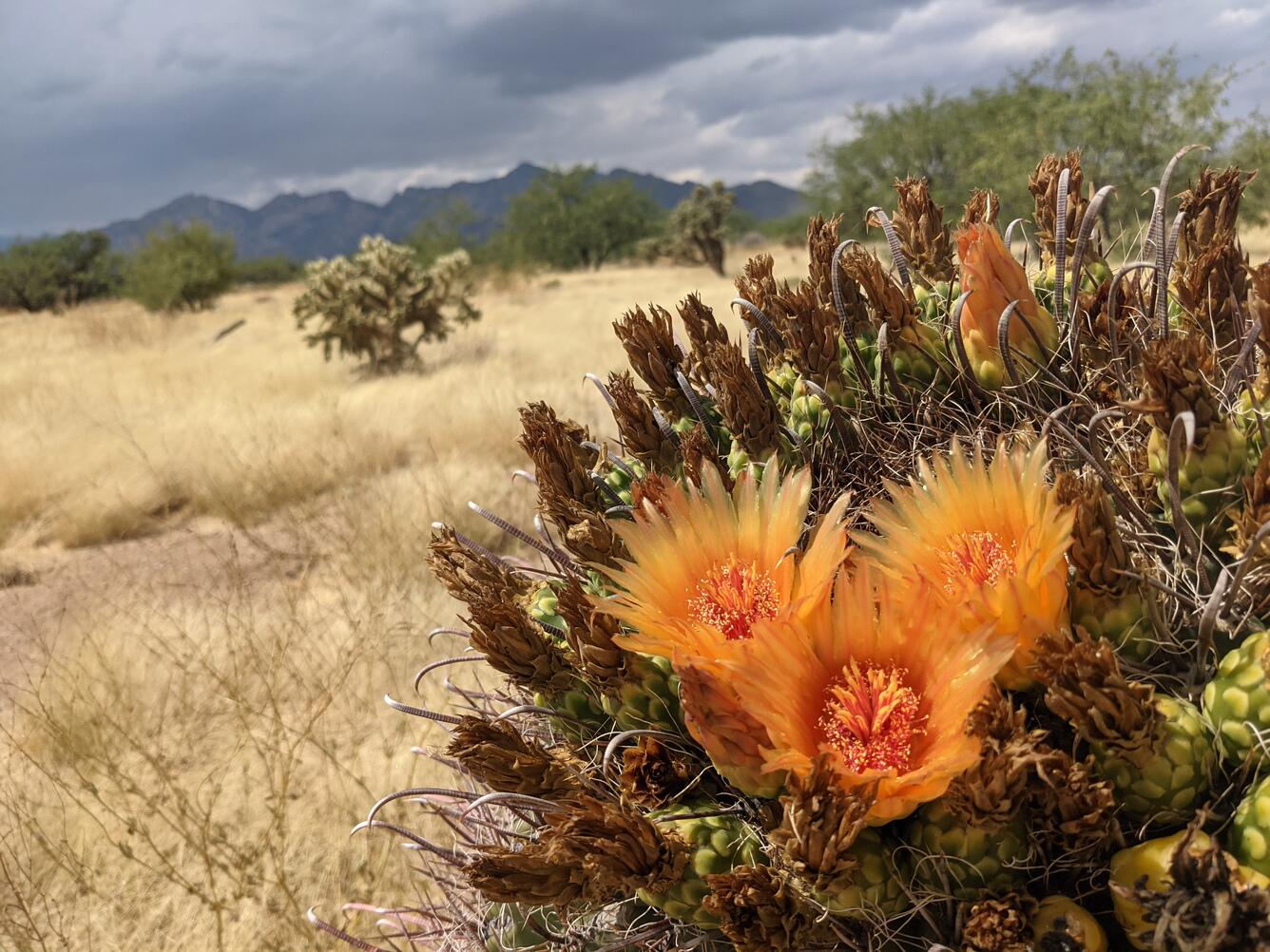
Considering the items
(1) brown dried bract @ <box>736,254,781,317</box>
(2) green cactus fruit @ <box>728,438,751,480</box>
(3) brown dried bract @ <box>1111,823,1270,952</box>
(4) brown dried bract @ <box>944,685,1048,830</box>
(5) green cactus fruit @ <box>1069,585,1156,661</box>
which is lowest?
(3) brown dried bract @ <box>1111,823,1270,952</box>

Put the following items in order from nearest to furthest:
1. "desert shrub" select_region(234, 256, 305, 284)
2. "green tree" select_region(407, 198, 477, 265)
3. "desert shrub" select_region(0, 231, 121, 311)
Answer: "desert shrub" select_region(0, 231, 121, 311) < "green tree" select_region(407, 198, 477, 265) < "desert shrub" select_region(234, 256, 305, 284)

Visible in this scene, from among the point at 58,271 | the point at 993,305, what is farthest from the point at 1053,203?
the point at 58,271

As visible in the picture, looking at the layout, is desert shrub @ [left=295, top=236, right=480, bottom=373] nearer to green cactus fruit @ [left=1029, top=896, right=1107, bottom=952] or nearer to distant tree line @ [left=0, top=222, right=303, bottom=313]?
green cactus fruit @ [left=1029, top=896, right=1107, bottom=952]

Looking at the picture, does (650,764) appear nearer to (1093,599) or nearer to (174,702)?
(1093,599)

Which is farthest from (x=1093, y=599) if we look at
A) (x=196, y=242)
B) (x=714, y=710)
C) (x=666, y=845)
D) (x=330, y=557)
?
(x=196, y=242)

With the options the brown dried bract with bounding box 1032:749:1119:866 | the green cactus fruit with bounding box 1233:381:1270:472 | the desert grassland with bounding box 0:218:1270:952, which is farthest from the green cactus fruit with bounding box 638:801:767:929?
the desert grassland with bounding box 0:218:1270:952

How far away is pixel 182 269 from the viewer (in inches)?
1056

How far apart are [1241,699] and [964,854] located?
Answer: 1.08 feet

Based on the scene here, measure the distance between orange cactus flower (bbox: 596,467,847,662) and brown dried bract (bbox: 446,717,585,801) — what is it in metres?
0.22

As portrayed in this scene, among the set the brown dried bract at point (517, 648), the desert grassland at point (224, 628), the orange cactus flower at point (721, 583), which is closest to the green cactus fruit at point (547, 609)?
the brown dried bract at point (517, 648)

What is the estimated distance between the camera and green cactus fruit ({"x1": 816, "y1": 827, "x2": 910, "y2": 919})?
983 mm

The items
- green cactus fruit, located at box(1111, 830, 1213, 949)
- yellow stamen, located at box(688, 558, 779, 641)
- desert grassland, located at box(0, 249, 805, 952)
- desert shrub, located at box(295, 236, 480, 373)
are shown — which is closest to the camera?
green cactus fruit, located at box(1111, 830, 1213, 949)

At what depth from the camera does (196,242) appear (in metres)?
29.5

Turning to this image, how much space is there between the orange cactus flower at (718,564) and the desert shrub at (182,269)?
28700 millimetres
